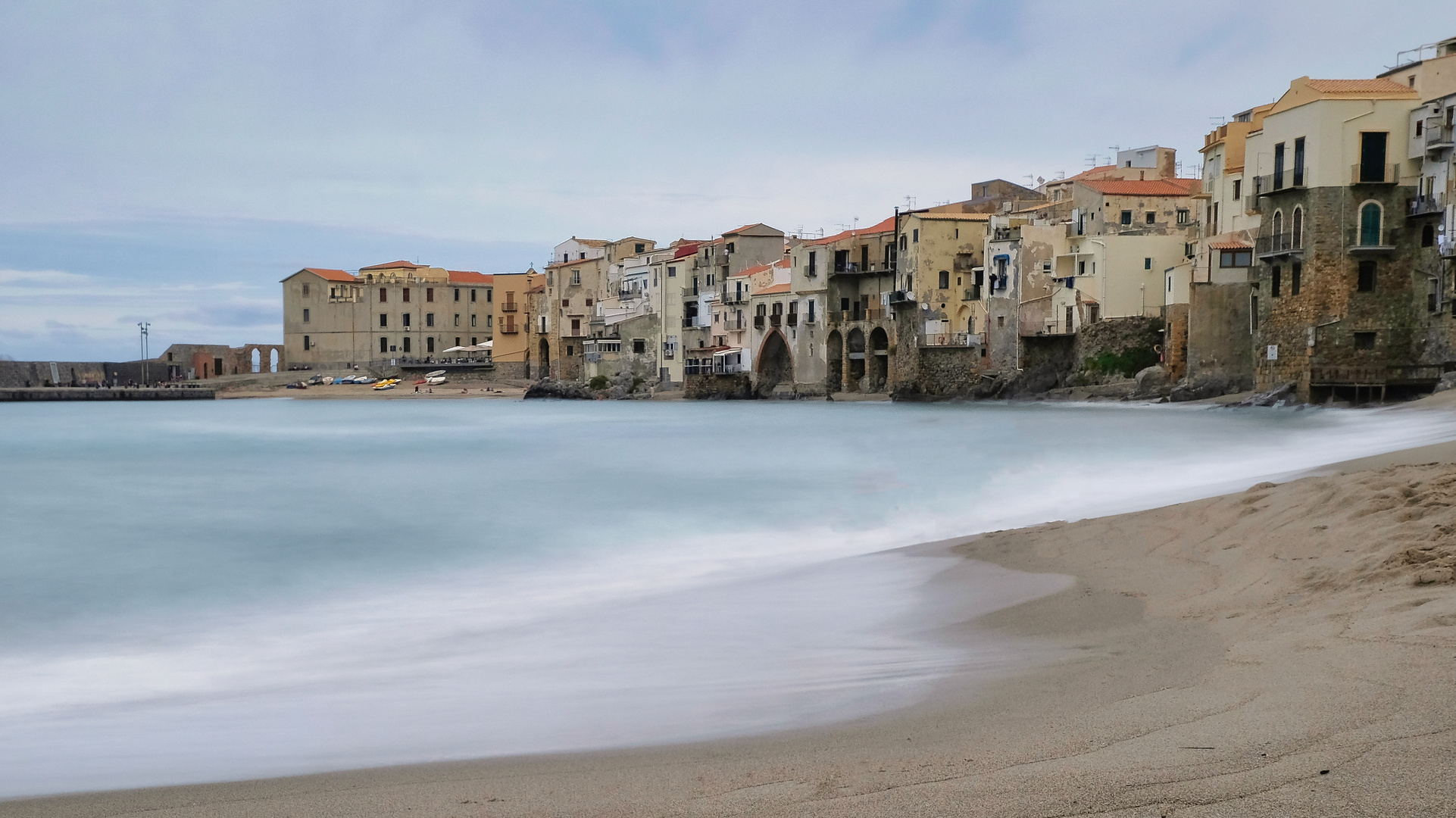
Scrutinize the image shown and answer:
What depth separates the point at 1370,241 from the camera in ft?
118

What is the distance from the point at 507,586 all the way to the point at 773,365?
59096 mm

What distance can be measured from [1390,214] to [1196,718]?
123ft

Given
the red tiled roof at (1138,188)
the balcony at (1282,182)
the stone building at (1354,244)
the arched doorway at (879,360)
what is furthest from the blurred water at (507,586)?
the arched doorway at (879,360)

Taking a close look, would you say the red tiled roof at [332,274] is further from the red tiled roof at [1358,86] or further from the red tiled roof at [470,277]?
the red tiled roof at [1358,86]

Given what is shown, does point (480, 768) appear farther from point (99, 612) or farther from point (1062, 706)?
point (99, 612)

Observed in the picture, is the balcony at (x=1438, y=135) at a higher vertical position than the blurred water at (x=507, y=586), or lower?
higher

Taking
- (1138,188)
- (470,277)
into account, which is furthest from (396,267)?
(1138,188)

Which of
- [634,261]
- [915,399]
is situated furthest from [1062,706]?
[634,261]

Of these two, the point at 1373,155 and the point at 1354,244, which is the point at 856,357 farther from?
the point at 1373,155

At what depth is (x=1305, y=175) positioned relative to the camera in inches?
1451

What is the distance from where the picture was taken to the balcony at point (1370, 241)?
35750mm

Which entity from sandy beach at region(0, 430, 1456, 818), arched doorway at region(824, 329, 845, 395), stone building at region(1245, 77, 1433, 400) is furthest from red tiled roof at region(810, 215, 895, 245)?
sandy beach at region(0, 430, 1456, 818)

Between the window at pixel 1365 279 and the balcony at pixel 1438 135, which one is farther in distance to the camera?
the window at pixel 1365 279

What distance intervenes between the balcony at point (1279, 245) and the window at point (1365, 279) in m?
1.85
